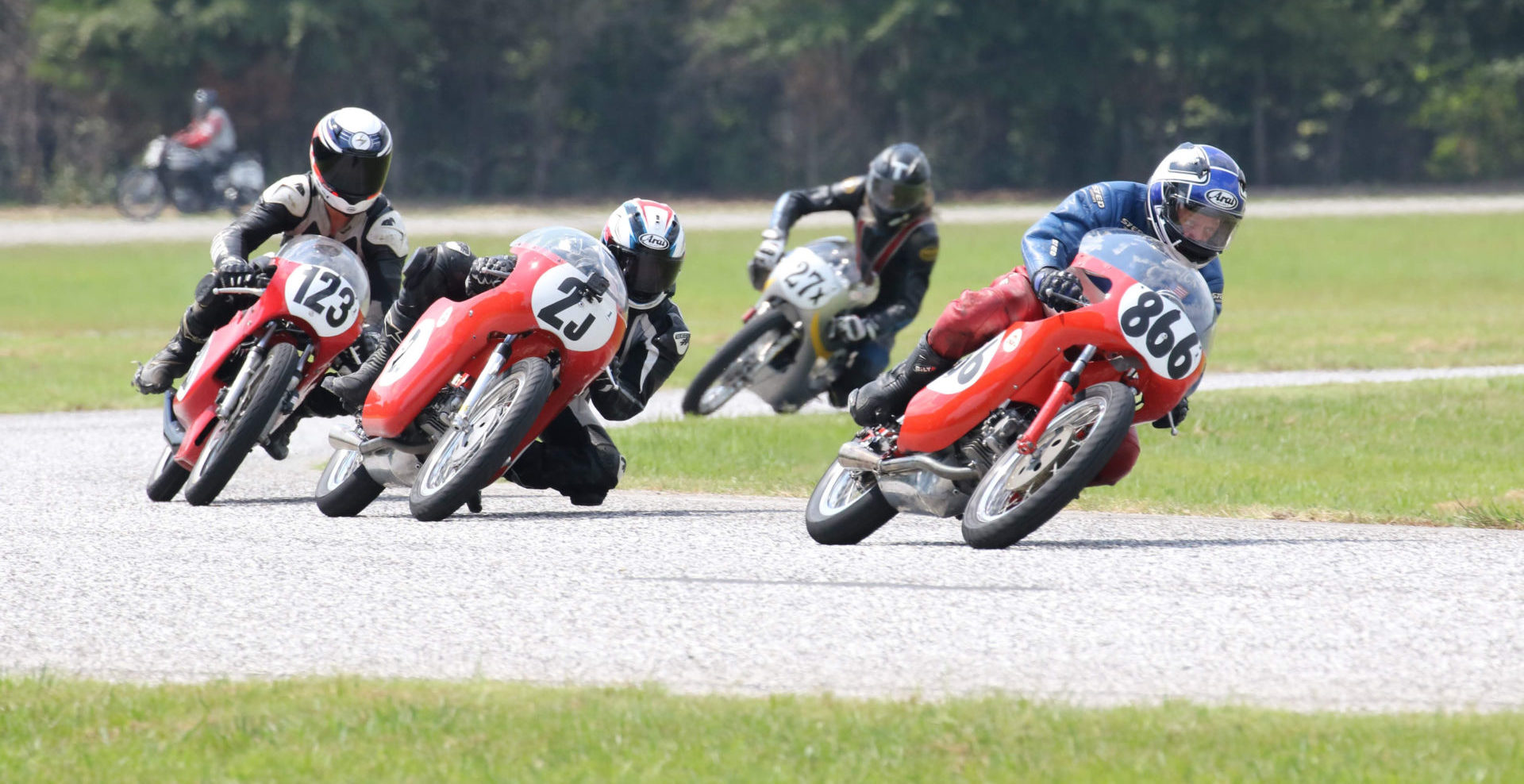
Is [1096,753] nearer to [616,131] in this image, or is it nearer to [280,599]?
[280,599]

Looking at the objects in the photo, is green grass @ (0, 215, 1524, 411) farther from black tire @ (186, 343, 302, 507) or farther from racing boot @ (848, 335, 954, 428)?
racing boot @ (848, 335, 954, 428)

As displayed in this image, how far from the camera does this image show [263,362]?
8781 mm

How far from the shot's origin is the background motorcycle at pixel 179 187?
35.1 m

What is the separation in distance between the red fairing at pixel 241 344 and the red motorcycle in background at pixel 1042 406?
2.44 m

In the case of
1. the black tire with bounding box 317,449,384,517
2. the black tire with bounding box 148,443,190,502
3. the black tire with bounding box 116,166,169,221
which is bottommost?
the black tire with bounding box 116,166,169,221

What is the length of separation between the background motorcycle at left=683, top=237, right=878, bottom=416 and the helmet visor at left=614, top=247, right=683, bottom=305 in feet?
14.6

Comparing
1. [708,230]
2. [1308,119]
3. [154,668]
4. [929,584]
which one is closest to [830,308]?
[929,584]

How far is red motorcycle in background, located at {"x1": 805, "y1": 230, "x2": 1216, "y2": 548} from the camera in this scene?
23.2ft

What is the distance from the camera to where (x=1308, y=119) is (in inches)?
1893

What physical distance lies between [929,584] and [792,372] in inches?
283

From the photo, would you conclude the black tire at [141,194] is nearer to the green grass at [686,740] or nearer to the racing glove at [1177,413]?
the racing glove at [1177,413]

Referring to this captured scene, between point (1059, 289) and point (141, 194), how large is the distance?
3079 centimetres

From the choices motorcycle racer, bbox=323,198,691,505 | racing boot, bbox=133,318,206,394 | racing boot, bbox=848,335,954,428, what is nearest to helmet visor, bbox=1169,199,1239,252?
racing boot, bbox=848,335,954,428

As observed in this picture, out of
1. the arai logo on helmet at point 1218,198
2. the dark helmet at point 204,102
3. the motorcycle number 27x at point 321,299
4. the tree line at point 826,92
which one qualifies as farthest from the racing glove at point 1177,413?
the tree line at point 826,92
